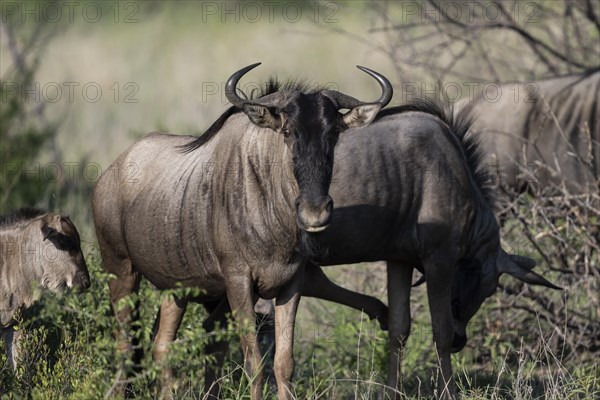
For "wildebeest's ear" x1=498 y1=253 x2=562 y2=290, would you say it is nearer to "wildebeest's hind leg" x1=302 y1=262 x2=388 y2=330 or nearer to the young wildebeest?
"wildebeest's hind leg" x1=302 y1=262 x2=388 y2=330

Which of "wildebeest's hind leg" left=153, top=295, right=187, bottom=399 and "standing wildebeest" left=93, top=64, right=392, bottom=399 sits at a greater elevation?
"standing wildebeest" left=93, top=64, right=392, bottom=399

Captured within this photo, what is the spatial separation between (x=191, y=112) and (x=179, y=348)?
471 inches

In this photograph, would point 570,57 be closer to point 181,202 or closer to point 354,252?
point 354,252

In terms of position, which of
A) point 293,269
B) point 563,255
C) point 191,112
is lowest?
point 191,112

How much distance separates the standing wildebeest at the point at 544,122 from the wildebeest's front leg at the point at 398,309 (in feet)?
7.09

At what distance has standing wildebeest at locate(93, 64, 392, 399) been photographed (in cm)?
536

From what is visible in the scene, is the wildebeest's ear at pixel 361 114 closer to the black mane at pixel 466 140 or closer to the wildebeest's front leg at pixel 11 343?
the black mane at pixel 466 140

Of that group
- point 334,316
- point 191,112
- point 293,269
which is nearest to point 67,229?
point 293,269

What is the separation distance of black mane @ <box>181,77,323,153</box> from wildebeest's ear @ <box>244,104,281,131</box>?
276mm

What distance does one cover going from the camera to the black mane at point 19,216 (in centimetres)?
616

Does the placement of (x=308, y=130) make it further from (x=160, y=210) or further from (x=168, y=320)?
(x=168, y=320)

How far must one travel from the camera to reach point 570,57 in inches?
390

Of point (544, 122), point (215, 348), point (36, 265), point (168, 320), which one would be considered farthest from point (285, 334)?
point (544, 122)

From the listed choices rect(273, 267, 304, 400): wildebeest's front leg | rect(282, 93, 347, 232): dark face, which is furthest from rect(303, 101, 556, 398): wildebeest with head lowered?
rect(282, 93, 347, 232): dark face
